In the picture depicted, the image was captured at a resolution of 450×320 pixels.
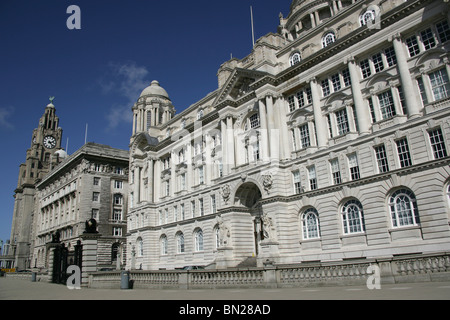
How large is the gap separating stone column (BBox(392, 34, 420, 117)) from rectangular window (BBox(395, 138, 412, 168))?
211cm

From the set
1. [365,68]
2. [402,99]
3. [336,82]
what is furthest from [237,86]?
[402,99]

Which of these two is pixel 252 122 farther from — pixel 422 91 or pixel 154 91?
pixel 154 91

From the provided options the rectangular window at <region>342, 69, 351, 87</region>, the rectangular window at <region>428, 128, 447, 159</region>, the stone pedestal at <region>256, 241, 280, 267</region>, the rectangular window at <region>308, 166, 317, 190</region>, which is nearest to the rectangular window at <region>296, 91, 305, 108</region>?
the rectangular window at <region>342, 69, 351, 87</region>

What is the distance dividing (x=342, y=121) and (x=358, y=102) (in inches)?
94.0

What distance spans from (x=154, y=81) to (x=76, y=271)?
48.9m

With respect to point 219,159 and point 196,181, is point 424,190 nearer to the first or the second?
point 219,159

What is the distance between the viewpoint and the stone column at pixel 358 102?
1136 inches

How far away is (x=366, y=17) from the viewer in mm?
31672

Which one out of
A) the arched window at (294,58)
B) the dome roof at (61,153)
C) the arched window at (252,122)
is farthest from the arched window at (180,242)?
the dome roof at (61,153)

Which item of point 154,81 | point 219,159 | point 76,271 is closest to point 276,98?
point 219,159

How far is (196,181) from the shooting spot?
47969 millimetres

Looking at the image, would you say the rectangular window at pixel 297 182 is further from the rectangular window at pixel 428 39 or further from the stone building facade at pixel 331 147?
the rectangular window at pixel 428 39
